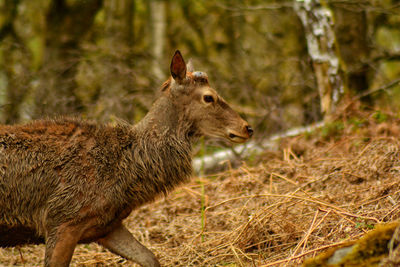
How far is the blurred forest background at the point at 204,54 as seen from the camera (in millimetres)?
7336

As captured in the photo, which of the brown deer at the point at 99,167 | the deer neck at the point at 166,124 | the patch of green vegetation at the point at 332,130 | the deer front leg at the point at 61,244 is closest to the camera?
the deer front leg at the point at 61,244

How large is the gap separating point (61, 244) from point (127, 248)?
72 cm

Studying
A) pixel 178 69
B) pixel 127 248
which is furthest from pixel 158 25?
pixel 127 248

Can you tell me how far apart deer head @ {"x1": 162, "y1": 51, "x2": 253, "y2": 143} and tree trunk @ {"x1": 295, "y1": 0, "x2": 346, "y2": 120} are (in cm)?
297

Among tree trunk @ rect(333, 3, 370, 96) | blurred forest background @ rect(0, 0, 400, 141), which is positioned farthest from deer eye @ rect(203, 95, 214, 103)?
tree trunk @ rect(333, 3, 370, 96)

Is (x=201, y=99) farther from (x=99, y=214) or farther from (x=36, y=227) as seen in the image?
(x=36, y=227)

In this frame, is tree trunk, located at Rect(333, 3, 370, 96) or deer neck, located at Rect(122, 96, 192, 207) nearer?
deer neck, located at Rect(122, 96, 192, 207)

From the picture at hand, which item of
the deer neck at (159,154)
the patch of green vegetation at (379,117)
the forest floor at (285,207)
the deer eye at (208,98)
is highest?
the deer eye at (208,98)

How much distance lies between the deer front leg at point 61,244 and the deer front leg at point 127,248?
0.44 metres

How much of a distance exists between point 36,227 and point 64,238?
14.8 inches

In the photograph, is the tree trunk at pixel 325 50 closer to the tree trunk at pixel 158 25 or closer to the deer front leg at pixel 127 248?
the deer front leg at pixel 127 248

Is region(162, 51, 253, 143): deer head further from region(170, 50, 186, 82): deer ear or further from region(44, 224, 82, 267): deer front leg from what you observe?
region(44, 224, 82, 267): deer front leg

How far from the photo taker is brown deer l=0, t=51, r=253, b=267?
13.1ft

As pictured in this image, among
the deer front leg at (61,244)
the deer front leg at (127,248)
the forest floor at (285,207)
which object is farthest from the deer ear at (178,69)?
the deer front leg at (61,244)
